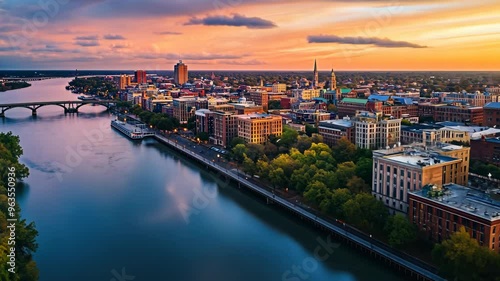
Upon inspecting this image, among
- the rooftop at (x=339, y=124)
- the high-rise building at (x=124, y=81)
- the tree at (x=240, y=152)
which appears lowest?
the tree at (x=240, y=152)

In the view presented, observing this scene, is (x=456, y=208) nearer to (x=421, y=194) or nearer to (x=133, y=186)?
(x=421, y=194)

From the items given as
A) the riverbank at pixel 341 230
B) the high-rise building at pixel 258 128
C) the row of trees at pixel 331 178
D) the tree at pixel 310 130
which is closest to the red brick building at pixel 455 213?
the row of trees at pixel 331 178

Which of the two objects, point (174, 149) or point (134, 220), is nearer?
point (134, 220)

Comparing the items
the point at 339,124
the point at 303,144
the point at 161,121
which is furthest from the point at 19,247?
the point at 161,121

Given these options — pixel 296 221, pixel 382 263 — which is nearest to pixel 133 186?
pixel 296 221

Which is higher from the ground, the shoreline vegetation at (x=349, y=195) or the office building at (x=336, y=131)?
the office building at (x=336, y=131)

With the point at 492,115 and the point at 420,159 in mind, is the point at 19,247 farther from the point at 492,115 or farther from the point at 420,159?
the point at 492,115

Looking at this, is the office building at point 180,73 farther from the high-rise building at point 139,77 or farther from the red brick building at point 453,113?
the red brick building at point 453,113
